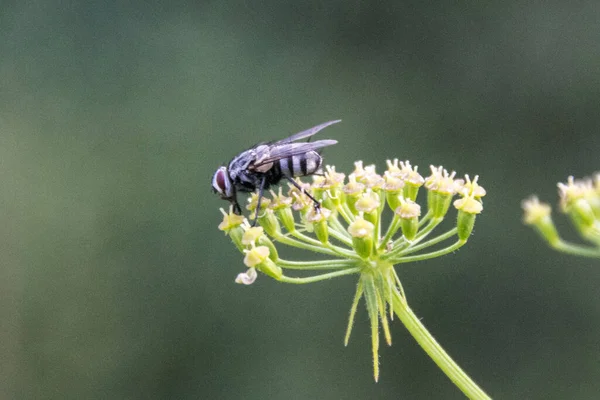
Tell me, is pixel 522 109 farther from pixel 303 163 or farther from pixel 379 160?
pixel 303 163

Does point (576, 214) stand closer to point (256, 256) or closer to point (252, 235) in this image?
point (256, 256)

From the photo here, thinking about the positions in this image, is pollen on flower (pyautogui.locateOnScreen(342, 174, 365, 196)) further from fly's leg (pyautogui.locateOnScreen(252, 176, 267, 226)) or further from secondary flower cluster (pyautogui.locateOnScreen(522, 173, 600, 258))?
secondary flower cluster (pyautogui.locateOnScreen(522, 173, 600, 258))

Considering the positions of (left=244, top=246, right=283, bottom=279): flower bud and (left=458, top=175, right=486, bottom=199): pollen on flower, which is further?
(left=458, top=175, right=486, bottom=199): pollen on flower

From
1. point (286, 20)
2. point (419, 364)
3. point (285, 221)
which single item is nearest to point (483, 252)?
point (419, 364)

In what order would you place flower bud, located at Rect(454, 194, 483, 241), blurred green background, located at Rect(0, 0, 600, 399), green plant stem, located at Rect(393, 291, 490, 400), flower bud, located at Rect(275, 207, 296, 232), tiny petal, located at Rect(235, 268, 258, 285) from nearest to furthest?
1. green plant stem, located at Rect(393, 291, 490, 400)
2. flower bud, located at Rect(454, 194, 483, 241)
3. tiny petal, located at Rect(235, 268, 258, 285)
4. flower bud, located at Rect(275, 207, 296, 232)
5. blurred green background, located at Rect(0, 0, 600, 399)

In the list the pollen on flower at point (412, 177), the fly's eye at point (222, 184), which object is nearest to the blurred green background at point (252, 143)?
the fly's eye at point (222, 184)

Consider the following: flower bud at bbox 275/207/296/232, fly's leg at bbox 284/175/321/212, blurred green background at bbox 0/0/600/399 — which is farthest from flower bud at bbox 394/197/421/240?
blurred green background at bbox 0/0/600/399

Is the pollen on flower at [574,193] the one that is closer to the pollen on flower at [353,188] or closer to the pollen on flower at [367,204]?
the pollen on flower at [367,204]

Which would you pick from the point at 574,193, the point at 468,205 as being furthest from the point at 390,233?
the point at 574,193
